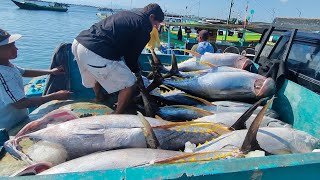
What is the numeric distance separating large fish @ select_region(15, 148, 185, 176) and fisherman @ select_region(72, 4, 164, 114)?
142 centimetres

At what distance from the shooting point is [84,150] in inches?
90.7

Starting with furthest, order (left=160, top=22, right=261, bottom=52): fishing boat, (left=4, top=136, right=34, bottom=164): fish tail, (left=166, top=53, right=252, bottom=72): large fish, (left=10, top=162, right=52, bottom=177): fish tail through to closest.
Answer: (left=160, top=22, right=261, bottom=52): fishing boat, (left=166, top=53, right=252, bottom=72): large fish, (left=4, top=136, right=34, bottom=164): fish tail, (left=10, top=162, right=52, bottom=177): fish tail

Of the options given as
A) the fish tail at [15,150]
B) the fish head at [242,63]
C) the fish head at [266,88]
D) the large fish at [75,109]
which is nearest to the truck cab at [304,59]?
the fish head at [266,88]

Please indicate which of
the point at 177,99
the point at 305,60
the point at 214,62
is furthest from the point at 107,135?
the point at 214,62

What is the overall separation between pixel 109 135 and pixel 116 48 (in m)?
1.40

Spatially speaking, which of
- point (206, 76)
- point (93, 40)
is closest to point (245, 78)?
point (206, 76)

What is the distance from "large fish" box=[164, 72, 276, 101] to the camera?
346 centimetres

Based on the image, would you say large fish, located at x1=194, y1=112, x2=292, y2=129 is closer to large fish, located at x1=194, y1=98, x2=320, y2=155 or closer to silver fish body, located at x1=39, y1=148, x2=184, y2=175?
large fish, located at x1=194, y1=98, x2=320, y2=155

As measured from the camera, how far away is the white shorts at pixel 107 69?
3.39 metres

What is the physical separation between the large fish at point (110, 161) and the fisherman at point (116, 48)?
4.65 ft

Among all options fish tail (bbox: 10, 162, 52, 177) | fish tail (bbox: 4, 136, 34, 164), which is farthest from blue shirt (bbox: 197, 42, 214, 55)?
fish tail (bbox: 10, 162, 52, 177)

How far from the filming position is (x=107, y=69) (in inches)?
134

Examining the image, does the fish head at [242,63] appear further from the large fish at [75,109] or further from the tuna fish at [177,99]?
the large fish at [75,109]

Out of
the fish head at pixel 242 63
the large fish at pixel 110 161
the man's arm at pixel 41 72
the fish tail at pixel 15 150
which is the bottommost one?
the fish tail at pixel 15 150
